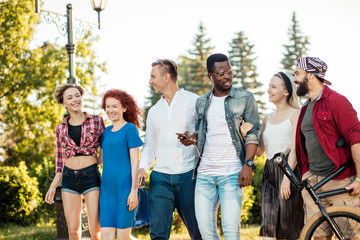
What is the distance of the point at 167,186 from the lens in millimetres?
4930

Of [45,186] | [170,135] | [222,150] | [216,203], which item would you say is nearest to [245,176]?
[222,150]

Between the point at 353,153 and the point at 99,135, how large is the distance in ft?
9.65

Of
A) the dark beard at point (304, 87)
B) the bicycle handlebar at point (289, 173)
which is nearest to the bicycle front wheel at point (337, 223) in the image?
the bicycle handlebar at point (289, 173)

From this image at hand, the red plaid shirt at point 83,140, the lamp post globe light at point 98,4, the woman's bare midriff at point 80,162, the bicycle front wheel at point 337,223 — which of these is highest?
the lamp post globe light at point 98,4

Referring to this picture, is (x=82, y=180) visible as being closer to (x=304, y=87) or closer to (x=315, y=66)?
(x=304, y=87)

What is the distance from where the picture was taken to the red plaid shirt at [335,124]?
415 cm

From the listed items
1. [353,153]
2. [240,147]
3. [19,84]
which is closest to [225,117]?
[240,147]

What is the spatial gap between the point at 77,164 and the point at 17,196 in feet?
22.0

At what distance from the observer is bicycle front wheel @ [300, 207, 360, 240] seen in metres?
4.06

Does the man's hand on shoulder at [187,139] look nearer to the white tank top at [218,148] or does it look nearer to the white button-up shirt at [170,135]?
the white tank top at [218,148]

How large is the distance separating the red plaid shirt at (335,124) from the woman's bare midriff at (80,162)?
2648 millimetres

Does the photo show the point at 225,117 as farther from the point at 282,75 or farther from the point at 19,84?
the point at 19,84

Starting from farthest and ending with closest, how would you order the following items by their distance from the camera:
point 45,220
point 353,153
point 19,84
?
point 19,84 → point 45,220 → point 353,153

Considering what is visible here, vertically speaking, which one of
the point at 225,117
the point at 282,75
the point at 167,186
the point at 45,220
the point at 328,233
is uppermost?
the point at 282,75
